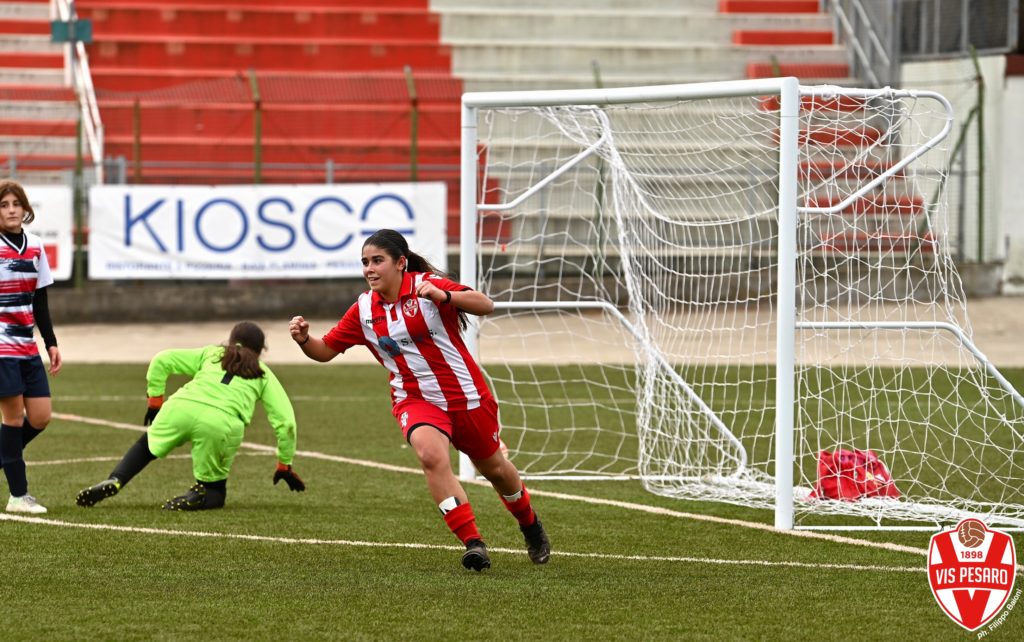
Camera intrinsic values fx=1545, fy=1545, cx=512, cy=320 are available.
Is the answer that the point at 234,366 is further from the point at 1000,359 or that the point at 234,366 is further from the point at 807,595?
the point at 1000,359

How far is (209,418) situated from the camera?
8422mm

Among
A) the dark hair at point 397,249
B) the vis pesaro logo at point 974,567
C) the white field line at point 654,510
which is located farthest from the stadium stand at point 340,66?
the vis pesaro logo at point 974,567

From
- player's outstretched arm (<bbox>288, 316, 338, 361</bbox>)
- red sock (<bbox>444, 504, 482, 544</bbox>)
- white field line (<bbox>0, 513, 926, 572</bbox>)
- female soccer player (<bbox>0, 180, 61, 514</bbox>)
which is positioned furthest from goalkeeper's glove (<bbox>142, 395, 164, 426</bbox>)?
red sock (<bbox>444, 504, 482, 544</bbox>)

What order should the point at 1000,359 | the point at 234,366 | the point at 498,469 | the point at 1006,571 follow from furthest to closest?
the point at 1000,359
the point at 234,366
the point at 498,469
the point at 1006,571

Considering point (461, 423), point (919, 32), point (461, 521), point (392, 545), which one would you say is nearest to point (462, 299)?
point (461, 423)

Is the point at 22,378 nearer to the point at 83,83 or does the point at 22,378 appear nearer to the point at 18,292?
the point at 18,292

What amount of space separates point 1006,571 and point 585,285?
13753mm

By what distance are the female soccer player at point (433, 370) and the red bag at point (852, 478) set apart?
249cm

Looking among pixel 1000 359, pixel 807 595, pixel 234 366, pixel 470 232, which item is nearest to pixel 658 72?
pixel 1000 359

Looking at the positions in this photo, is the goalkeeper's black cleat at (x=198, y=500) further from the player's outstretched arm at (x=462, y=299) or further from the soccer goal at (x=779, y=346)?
the player's outstretched arm at (x=462, y=299)

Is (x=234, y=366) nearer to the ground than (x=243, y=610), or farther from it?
farther from it

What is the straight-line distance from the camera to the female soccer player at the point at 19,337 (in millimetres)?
8039

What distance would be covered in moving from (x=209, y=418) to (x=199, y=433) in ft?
0.32

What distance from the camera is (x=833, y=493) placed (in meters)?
8.83
